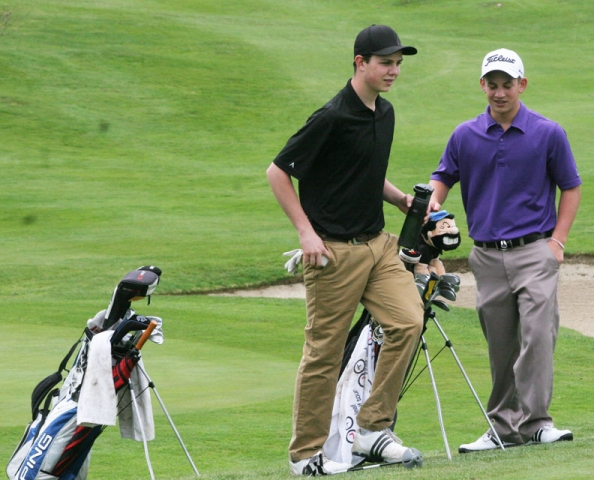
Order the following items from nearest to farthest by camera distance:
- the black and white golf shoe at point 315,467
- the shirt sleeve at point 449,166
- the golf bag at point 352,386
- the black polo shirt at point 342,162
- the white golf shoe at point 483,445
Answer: the black polo shirt at point 342,162
the black and white golf shoe at point 315,467
the golf bag at point 352,386
the white golf shoe at point 483,445
the shirt sleeve at point 449,166

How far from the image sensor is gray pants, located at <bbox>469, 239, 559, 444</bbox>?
19.2 feet

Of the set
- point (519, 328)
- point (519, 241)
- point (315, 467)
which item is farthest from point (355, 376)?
point (519, 241)

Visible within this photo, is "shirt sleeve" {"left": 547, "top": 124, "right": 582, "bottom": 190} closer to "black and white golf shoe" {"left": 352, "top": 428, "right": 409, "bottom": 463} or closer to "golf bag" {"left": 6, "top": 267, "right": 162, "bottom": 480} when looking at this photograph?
"black and white golf shoe" {"left": 352, "top": 428, "right": 409, "bottom": 463}

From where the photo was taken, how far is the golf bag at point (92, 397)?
536 cm

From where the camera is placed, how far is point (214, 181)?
2441cm

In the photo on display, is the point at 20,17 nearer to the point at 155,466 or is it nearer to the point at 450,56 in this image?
the point at 450,56

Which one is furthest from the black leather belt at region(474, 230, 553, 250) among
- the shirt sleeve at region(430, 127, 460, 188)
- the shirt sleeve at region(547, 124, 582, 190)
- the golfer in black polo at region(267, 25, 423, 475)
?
the golfer in black polo at region(267, 25, 423, 475)

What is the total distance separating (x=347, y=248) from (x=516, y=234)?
3.53 feet

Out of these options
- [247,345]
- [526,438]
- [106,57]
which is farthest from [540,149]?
[106,57]

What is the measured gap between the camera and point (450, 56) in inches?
1447

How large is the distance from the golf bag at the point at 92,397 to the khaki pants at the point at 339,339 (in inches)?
30.4

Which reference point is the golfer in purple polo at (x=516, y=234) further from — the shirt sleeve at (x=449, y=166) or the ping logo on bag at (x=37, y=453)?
the ping logo on bag at (x=37, y=453)

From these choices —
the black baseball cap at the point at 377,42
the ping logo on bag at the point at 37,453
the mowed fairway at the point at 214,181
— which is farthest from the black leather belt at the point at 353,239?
the ping logo on bag at the point at 37,453

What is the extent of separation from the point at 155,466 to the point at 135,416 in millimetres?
943
